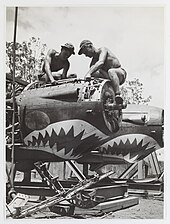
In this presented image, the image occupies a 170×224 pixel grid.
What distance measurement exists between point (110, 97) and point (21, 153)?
19.7 inches

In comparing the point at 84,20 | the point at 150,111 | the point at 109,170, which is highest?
the point at 84,20

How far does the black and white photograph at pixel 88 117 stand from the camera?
7.43ft

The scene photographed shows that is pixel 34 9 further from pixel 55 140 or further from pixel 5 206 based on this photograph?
pixel 5 206

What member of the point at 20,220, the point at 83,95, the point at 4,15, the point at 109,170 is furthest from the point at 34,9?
the point at 20,220

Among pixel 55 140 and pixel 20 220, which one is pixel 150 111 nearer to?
pixel 55 140

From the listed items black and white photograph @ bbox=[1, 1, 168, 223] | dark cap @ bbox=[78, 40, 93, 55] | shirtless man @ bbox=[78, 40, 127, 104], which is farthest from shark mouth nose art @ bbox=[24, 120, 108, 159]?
dark cap @ bbox=[78, 40, 93, 55]

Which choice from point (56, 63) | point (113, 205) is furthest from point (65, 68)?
point (113, 205)

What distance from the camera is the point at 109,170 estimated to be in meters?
2.27

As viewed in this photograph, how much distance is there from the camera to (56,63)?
2.27 meters

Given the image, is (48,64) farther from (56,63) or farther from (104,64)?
(104,64)

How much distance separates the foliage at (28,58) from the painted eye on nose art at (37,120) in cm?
17

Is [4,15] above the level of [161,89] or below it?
above

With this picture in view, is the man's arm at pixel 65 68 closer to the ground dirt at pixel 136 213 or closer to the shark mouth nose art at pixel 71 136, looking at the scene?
the shark mouth nose art at pixel 71 136

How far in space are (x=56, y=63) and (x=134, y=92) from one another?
39 centimetres
